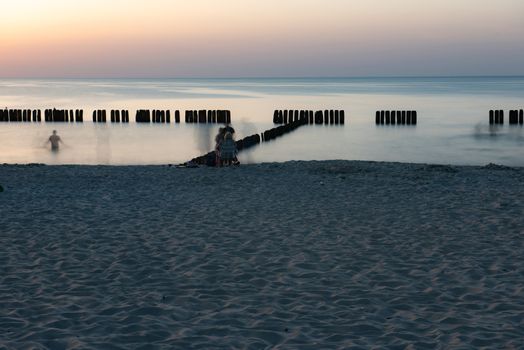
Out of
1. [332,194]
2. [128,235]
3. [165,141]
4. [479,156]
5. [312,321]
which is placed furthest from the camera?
[165,141]

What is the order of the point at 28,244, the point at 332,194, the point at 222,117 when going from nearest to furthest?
the point at 28,244 < the point at 332,194 < the point at 222,117

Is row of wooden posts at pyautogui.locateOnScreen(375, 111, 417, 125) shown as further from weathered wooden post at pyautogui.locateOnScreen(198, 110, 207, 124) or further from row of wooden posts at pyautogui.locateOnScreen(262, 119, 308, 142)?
weathered wooden post at pyautogui.locateOnScreen(198, 110, 207, 124)

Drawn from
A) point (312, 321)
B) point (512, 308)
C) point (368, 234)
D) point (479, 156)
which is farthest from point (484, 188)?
point (479, 156)

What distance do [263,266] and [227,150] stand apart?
37.5ft

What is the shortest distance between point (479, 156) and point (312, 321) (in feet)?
86.2

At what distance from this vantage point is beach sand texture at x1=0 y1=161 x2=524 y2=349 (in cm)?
588

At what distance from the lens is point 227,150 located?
1930cm

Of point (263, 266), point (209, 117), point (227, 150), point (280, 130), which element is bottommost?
point (263, 266)

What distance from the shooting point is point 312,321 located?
20.2ft

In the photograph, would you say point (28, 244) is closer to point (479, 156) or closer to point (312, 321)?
point (312, 321)

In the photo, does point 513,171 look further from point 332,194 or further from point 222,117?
point 222,117

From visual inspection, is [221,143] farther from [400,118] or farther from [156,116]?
[156,116]

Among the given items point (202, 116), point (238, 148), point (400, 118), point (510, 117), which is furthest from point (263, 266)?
point (202, 116)

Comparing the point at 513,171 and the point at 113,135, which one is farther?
the point at 113,135
